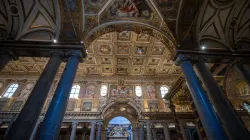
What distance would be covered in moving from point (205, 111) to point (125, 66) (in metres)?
9.96

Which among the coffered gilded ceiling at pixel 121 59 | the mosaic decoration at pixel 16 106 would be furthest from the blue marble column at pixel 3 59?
the mosaic decoration at pixel 16 106

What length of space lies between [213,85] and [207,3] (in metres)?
4.59

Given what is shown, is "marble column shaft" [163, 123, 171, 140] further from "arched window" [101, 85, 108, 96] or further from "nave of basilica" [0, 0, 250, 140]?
"arched window" [101, 85, 108, 96]

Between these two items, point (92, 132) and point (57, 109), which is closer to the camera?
point (57, 109)

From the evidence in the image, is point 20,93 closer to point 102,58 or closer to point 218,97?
point 102,58

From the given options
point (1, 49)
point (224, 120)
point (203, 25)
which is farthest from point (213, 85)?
point (1, 49)

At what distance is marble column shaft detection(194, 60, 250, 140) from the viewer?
437 cm

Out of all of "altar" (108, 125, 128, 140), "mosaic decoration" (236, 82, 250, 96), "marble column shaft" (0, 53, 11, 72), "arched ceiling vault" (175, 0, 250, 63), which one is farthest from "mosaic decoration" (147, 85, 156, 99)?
"marble column shaft" (0, 53, 11, 72)

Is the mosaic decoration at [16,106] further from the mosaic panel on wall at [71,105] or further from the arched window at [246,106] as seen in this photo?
the arched window at [246,106]

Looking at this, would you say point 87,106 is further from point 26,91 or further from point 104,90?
point 26,91

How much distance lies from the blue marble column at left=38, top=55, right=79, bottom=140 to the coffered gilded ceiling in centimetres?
617

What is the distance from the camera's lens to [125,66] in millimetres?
14086

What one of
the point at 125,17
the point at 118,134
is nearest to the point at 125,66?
the point at 125,17

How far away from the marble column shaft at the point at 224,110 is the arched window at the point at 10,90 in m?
16.7
